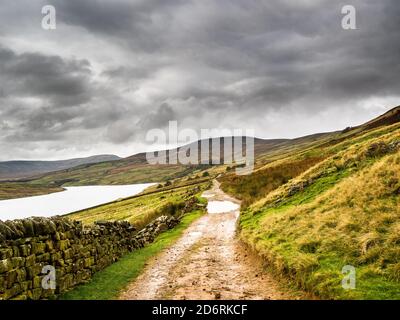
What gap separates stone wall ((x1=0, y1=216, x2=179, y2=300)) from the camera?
34.9ft

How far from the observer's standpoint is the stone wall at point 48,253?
10.6 m

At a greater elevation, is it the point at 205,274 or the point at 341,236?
the point at 341,236

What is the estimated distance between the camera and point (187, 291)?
1331 centimetres

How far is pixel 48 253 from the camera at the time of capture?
12.7 meters

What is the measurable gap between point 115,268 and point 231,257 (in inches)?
231

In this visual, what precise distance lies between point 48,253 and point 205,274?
650cm

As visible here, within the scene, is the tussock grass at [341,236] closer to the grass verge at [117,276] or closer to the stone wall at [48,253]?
the grass verge at [117,276]

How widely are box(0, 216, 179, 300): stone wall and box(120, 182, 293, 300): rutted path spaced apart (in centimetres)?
230

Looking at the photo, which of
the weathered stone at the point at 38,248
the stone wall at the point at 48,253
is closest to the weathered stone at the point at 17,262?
the stone wall at the point at 48,253

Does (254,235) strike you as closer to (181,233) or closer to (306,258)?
(306,258)

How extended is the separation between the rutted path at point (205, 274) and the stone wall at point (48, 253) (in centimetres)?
230
